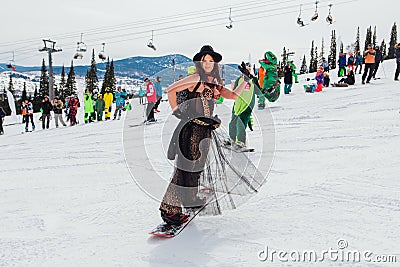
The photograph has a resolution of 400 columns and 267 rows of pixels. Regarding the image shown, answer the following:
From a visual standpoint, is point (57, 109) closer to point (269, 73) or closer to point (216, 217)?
point (269, 73)

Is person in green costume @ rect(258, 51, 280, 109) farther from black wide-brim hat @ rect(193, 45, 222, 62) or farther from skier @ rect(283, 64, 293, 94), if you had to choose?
black wide-brim hat @ rect(193, 45, 222, 62)

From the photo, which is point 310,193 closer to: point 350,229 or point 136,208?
point 350,229

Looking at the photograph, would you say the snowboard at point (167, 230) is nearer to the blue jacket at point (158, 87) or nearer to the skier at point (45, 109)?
the blue jacket at point (158, 87)

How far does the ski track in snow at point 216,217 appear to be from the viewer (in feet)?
10.9

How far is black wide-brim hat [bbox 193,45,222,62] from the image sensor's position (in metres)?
3.86

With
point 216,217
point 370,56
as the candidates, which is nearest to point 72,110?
point 370,56

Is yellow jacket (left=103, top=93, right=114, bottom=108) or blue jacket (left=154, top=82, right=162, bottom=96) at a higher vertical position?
yellow jacket (left=103, top=93, right=114, bottom=108)

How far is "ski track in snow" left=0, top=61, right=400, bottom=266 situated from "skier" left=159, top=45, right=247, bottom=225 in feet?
0.89

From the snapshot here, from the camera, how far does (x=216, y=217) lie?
4121 mm

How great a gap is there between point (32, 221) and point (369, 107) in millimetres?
10949

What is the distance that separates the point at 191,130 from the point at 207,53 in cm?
78

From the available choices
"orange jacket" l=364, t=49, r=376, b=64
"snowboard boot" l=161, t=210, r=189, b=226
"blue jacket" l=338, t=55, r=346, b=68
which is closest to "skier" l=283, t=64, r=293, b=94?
"orange jacket" l=364, t=49, r=376, b=64

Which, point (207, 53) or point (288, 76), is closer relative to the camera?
point (207, 53)

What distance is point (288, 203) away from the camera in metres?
4.34
